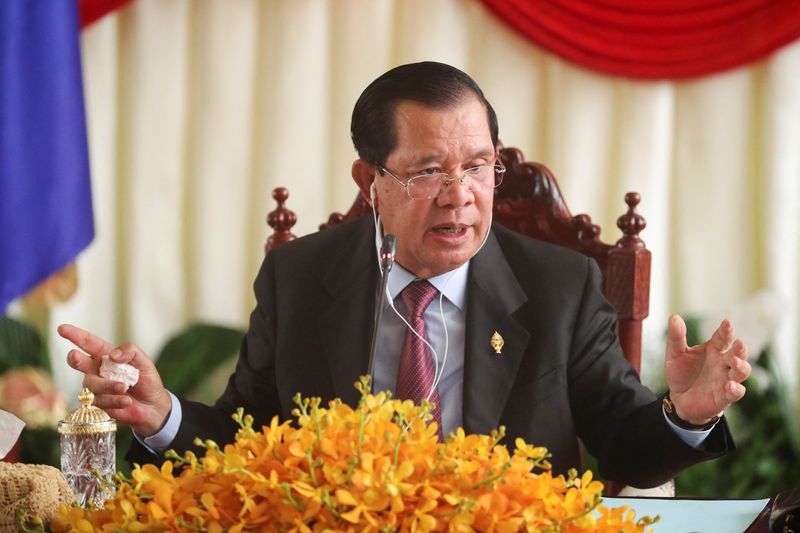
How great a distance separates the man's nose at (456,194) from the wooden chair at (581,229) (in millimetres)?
492

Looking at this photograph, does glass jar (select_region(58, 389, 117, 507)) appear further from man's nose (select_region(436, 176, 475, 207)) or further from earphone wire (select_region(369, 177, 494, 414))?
man's nose (select_region(436, 176, 475, 207))

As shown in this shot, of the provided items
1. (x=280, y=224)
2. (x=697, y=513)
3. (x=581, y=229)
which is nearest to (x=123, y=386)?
(x=697, y=513)

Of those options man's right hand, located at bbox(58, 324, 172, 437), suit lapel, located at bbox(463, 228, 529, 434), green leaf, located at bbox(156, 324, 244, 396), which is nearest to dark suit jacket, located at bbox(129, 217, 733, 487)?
suit lapel, located at bbox(463, 228, 529, 434)

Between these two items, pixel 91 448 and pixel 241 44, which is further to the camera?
pixel 241 44

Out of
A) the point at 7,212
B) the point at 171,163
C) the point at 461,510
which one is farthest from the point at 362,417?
the point at 171,163

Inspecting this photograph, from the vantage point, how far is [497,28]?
10.4 ft

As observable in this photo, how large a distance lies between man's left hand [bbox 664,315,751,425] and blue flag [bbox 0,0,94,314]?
6.42ft

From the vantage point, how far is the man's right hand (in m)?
1.42

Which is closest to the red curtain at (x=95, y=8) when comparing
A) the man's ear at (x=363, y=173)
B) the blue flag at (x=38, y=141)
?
the blue flag at (x=38, y=141)

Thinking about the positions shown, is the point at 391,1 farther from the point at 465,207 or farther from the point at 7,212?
the point at 465,207

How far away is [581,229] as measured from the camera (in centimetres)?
230

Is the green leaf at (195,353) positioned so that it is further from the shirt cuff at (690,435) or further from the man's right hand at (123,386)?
the shirt cuff at (690,435)

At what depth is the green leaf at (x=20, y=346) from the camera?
311 centimetres

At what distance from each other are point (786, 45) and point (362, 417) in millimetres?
2451
